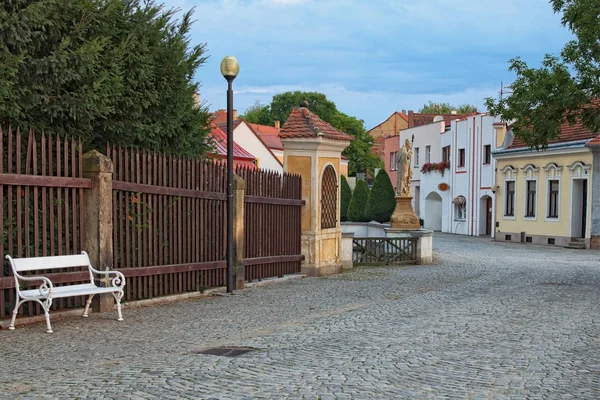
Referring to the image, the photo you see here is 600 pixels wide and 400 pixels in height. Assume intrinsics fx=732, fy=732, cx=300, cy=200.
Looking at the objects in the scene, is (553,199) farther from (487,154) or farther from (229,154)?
(229,154)

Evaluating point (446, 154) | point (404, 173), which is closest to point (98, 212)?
point (404, 173)

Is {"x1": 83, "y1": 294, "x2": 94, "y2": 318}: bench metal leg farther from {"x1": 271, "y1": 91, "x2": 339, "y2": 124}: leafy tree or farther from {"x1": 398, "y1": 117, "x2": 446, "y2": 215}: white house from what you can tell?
{"x1": 271, "y1": 91, "x2": 339, "y2": 124}: leafy tree

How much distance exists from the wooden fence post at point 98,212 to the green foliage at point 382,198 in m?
36.2

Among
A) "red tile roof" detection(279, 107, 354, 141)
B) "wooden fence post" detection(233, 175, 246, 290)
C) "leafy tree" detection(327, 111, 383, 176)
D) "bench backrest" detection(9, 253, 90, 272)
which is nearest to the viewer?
"bench backrest" detection(9, 253, 90, 272)

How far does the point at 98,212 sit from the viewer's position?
9.51 metres

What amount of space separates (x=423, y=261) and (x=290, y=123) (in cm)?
662

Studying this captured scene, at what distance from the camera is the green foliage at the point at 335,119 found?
248 ft

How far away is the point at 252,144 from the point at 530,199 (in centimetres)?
2699

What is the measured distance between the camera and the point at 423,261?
20609 millimetres

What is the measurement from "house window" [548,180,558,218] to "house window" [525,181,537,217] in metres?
1.22

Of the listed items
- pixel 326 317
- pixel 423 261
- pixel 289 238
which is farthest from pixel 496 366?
pixel 423 261

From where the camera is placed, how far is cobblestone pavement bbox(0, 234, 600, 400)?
228 inches

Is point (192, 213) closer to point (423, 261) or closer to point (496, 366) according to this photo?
point (496, 366)

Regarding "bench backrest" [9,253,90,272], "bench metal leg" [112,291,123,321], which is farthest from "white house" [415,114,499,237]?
"bench backrest" [9,253,90,272]
